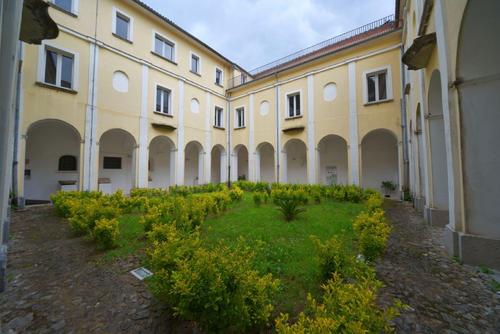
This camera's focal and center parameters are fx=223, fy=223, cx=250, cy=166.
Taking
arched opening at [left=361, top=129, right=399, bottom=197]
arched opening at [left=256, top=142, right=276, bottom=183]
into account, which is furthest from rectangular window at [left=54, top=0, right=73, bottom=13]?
arched opening at [left=361, top=129, right=399, bottom=197]

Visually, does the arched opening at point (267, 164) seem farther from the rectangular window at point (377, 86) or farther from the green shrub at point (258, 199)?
the green shrub at point (258, 199)

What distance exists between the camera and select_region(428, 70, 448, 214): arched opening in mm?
5543

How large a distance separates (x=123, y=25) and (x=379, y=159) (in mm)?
16391

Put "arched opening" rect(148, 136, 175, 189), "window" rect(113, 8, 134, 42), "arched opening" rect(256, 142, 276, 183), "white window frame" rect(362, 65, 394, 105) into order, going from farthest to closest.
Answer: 1. "arched opening" rect(256, 142, 276, 183)
2. "arched opening" rect(148, 136, 175, 189)
3. "window" rect(113, 8, 134, 42)
4. "white window frame" rect(362, 65, 394, 105)

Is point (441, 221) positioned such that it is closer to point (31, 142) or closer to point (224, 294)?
point (224, 294)

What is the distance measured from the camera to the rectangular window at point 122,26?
38.3ft

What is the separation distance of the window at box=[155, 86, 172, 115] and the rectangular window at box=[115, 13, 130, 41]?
9.63ft

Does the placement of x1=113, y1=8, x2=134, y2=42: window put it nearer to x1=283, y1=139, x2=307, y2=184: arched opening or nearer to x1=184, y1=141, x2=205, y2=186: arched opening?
x1=184, y1=141, x2=205, y2=186: arched opening

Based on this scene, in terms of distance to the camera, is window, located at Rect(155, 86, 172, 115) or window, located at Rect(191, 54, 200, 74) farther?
window, located at Rect(191, 54, 200, 74)

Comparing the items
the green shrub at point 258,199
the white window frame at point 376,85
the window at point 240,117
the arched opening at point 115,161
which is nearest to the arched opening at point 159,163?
the arched opening at point 115,161

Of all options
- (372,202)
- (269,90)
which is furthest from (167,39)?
(372,202)

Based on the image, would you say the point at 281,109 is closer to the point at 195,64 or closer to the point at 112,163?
the point at 195,64

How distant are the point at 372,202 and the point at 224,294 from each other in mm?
5645

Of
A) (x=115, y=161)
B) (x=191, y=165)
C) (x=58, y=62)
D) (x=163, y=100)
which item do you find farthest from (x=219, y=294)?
(x=191, y=165)
